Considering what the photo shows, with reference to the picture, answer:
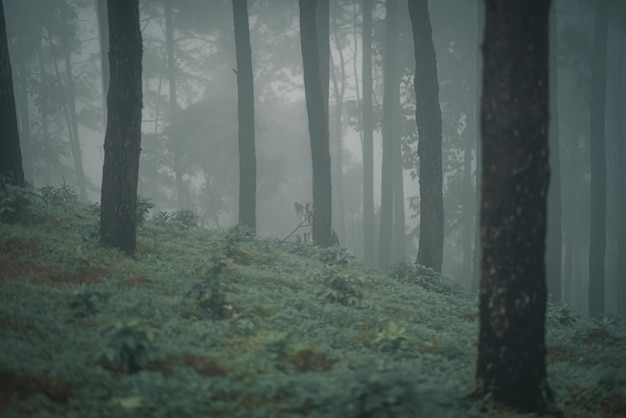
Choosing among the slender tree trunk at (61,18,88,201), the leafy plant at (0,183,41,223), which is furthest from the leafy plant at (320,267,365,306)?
the slender tree trunk at (61,18,88,201)

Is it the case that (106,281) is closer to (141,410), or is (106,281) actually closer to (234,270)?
(234,270)

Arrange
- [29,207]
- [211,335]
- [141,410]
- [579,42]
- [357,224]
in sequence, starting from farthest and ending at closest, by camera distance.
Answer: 1. [357,224]
2. [579,42]
3. [29,207]
4. [211,335]
5. [141,410]

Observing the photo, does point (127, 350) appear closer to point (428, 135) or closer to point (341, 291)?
point (341, 291)

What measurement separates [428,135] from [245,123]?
19.0ft

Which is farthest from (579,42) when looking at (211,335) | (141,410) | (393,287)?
(141,410)

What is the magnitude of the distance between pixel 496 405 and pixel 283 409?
2102 mm

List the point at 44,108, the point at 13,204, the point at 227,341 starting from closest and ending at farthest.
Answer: the point at 227,341
the point at 13,204
the point at 44,108

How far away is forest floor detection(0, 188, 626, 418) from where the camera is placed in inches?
150

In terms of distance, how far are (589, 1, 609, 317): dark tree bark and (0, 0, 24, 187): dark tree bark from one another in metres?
20.6

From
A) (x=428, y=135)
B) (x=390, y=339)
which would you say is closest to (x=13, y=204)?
(x=390, y=339)

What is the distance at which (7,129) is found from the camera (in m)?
9.85

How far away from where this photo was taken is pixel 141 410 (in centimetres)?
360

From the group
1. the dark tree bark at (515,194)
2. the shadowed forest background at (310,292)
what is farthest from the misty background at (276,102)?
the dark tree bark at (515,194)

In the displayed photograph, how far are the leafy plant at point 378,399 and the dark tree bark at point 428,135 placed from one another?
9.34 metres
